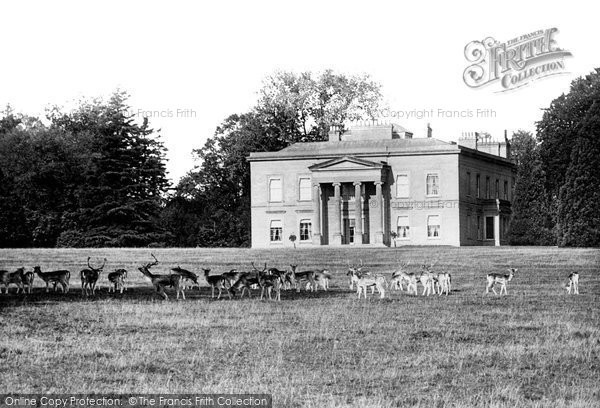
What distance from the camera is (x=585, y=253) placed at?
55.7m

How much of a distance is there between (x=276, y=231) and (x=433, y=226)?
37.7 feet

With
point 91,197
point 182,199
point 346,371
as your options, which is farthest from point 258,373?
point 182,199

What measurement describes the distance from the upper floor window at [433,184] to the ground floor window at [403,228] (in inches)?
98.1

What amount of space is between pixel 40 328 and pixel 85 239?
6130 centimetres

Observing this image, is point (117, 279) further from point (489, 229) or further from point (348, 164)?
point (489, 229)

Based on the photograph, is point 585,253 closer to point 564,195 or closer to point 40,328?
point 564,195

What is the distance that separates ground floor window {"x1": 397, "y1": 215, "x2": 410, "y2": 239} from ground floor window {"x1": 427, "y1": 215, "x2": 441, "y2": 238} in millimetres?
1515

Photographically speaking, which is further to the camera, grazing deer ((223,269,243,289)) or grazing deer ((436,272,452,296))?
grazing deer ((223,269,243,289))

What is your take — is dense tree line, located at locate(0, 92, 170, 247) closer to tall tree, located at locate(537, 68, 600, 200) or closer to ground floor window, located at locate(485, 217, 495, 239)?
ground floor window, located at locate(485, 217, 495, 239)

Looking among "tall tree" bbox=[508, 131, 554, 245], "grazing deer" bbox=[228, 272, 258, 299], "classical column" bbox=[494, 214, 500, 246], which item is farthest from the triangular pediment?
"grazing deer" bbox=[228, 272, 258, 299]

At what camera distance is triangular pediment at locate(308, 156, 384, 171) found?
278 ft

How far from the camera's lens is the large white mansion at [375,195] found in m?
85.1

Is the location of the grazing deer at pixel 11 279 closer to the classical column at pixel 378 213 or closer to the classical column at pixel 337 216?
the classical column at pixel 378 213

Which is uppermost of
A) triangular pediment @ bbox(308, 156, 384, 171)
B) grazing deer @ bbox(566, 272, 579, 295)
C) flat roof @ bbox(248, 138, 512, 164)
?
flat roof @ bbox(248, 138, 512, 164)
